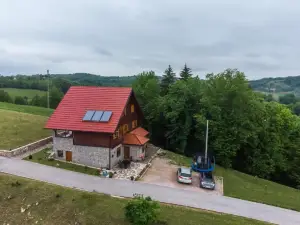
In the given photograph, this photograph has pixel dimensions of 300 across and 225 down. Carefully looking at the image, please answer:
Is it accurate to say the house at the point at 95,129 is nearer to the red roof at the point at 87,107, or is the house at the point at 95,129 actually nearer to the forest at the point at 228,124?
the red roof at the point at 87,107

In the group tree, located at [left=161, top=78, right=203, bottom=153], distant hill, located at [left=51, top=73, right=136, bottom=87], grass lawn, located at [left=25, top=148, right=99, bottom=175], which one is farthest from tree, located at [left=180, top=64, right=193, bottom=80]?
distant hill, located at [left=51, top=73, right=136, bottom=87]

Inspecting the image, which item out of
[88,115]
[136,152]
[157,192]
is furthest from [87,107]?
[157,192]

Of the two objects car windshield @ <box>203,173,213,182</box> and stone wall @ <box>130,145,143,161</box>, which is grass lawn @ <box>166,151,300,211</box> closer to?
car windshield @ <box>203,173,213,182</box>

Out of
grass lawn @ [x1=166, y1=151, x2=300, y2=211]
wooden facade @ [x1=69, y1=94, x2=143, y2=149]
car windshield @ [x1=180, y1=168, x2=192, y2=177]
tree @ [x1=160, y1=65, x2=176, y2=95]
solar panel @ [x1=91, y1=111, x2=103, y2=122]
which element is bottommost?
A: grass lawn @ [x1=166, y1=151, x2=300, y2=211]

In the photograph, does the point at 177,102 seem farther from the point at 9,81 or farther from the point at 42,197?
the point at 9,81

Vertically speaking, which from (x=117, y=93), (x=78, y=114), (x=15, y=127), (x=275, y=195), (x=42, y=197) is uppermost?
(x=117, y=93)

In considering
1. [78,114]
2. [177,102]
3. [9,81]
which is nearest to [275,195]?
[177,102]

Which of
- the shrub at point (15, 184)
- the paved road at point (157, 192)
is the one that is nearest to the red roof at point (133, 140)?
the paved road at point (157, 192)
